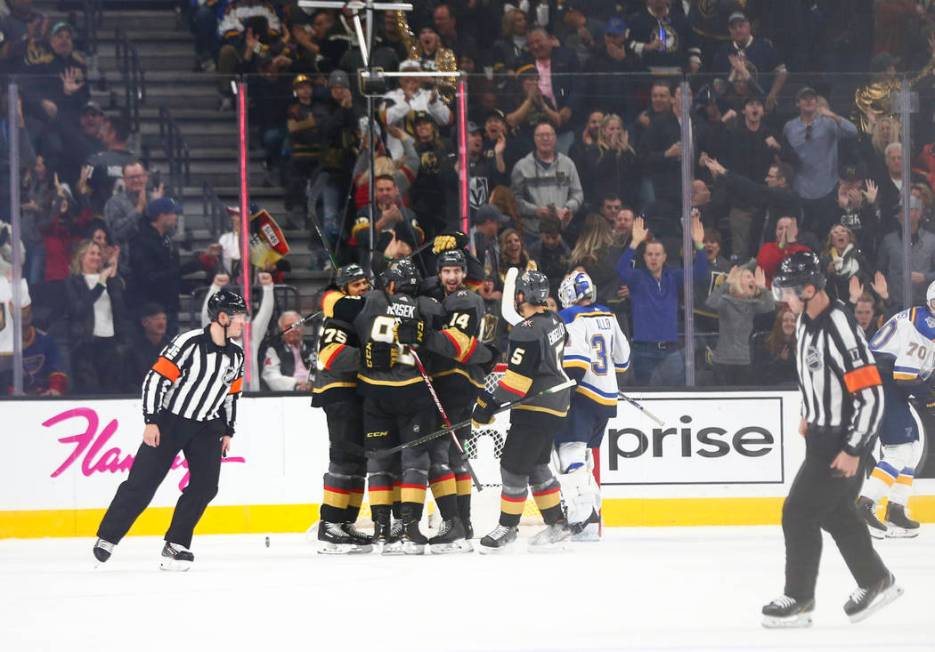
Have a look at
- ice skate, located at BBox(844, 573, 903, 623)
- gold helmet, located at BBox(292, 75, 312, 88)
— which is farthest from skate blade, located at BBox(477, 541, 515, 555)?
gold helmet, located at BBox(292, 75, 312, 88)

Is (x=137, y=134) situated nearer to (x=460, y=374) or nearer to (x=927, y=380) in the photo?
(x=460, y=374)

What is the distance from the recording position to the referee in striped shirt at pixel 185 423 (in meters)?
7.33

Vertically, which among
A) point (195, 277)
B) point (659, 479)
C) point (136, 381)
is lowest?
point (659, 479)

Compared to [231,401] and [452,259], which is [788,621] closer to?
[452,259]

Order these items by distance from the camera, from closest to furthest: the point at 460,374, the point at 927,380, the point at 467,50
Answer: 1. the point at 460,374
2. the point at 927,380
3. the point at 467,50

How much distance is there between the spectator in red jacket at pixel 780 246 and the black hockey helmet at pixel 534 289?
230 centimetres

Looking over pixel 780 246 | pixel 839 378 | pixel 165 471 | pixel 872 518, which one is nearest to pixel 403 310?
pixel 165 471

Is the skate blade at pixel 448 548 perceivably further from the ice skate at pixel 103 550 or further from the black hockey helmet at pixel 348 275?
the ice skate at pixel 103 550

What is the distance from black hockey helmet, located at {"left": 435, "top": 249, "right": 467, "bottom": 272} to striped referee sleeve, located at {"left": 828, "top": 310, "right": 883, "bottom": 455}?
2926mm

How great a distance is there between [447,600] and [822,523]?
5.42ft

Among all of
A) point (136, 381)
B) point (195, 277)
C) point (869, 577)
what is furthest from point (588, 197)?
point (869, 577)

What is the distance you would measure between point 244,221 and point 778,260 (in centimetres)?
347

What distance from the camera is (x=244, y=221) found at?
30.3ft

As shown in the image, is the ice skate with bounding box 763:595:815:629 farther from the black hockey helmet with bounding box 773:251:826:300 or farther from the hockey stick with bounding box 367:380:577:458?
the hockey stick with bounding box 367:380:577:458
